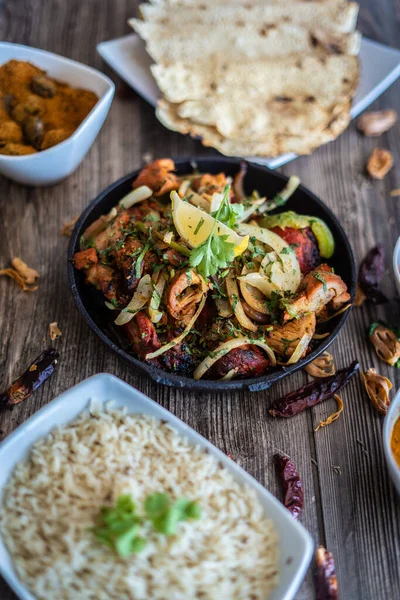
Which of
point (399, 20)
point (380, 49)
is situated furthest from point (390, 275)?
point (399, 20)

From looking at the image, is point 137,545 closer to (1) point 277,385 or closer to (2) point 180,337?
(2) point 180,337

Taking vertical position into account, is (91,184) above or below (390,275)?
above

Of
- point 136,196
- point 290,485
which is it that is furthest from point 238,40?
point 290,485

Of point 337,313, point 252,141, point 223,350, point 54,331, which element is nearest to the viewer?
point 223,350

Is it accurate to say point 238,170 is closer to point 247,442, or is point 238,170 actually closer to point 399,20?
point 247,442

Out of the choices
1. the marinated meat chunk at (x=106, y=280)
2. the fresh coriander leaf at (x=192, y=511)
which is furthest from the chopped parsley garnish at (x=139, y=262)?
the fresh coriander leaf at (x=192, y=511)

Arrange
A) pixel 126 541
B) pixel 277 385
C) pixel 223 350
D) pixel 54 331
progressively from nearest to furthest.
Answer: pixel 126 541, pixel 223 350, pixel 277 385, pixel 54 331
